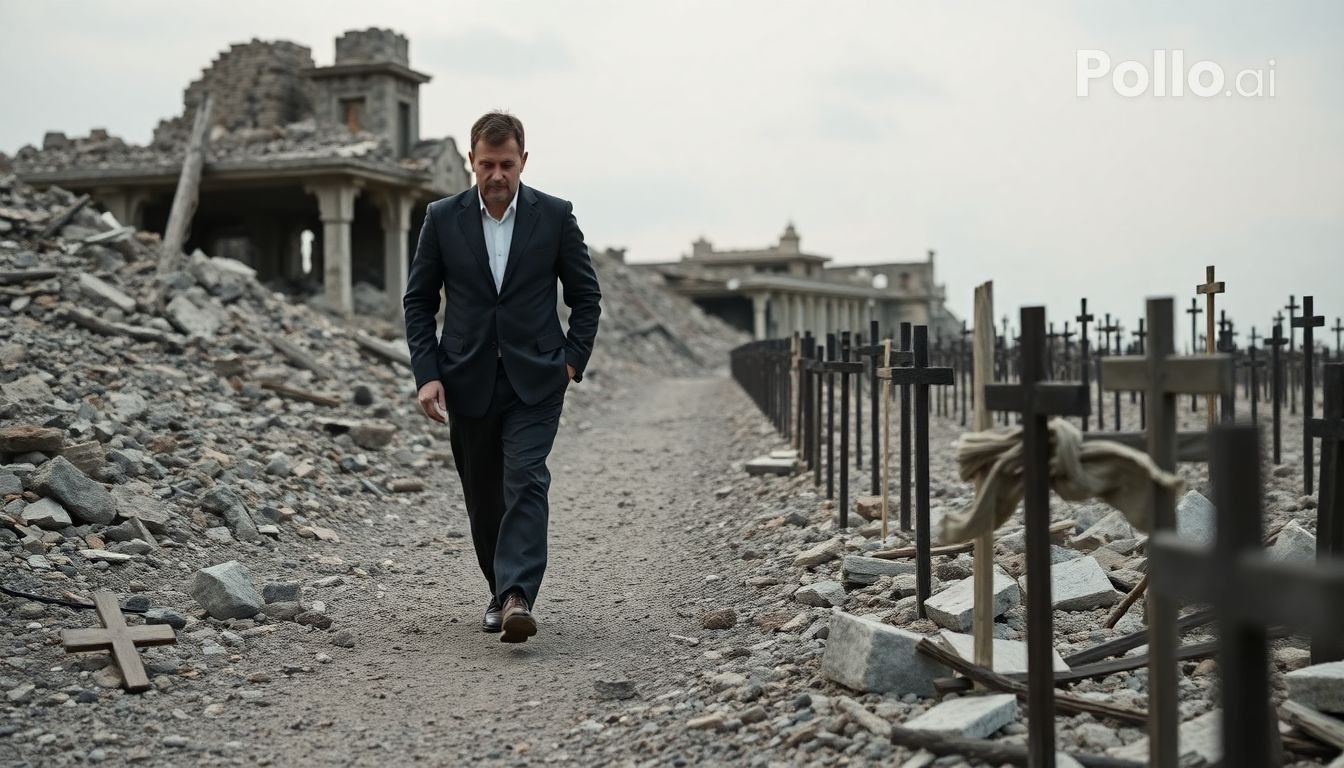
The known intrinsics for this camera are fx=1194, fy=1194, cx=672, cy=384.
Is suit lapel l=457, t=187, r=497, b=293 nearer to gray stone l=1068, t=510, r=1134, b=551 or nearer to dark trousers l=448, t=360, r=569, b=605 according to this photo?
dark trousers l=448, t=360, r=569, b=605

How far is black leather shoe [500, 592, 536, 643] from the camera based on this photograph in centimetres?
481

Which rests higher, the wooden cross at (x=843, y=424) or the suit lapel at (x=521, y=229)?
the suit lapel at (x=521, y=229)

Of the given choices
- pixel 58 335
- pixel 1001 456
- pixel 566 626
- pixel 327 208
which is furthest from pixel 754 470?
pixel 327 208

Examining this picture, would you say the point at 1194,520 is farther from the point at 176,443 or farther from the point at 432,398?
the point at 176,443

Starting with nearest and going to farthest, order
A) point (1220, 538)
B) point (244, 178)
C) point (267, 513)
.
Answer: point (1220, 538)
point (267, 513)
point (244, 178)

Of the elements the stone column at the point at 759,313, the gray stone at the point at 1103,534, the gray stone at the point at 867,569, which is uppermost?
the stone column at the point at 759,313

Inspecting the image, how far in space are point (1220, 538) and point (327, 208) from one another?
775 inches

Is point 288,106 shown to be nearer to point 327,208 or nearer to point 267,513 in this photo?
point 327,208

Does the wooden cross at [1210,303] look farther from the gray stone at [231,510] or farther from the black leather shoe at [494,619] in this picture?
the gray stone at [231,510]

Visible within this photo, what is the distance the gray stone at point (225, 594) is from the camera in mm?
5473

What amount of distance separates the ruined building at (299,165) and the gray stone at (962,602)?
1676cm

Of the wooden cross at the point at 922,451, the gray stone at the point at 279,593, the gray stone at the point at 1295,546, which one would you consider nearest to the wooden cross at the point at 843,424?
the wooden cross at the point at 922,451

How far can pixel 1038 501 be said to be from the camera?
3.03 metres

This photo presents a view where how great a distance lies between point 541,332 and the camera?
16.9 feet
